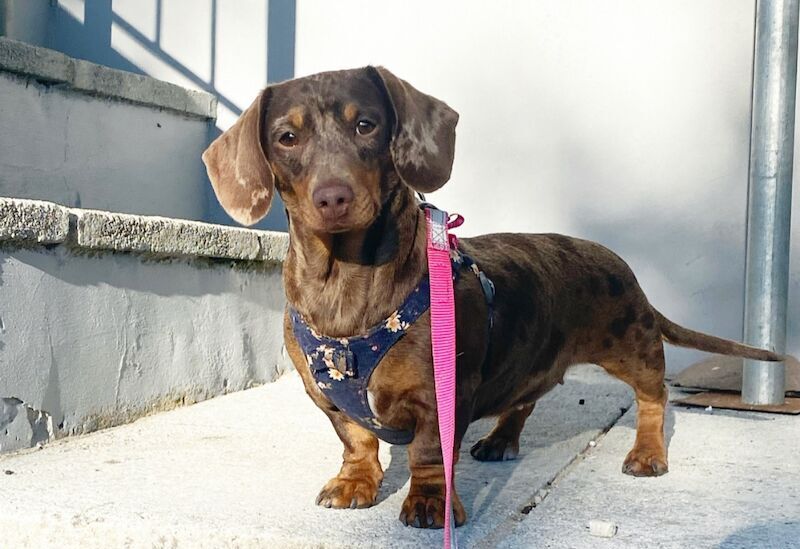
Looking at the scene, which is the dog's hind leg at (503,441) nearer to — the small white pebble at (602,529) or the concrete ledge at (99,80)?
the small white pebble at (602,529)

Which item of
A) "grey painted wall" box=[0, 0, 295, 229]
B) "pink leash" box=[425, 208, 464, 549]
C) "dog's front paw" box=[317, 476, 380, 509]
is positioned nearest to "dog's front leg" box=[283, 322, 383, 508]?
"dog's front paw" box=[317, 476, 380, 509]

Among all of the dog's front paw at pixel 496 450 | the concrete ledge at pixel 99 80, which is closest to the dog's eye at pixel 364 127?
the dog's front paw at pixel 496 450

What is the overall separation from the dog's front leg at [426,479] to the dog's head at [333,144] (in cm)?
51

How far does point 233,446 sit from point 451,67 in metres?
2.36

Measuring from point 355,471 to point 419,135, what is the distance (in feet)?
2.84

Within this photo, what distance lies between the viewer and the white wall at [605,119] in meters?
4.04

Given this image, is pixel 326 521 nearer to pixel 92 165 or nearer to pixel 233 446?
pixel 233 446

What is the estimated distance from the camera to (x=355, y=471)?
2322 mm

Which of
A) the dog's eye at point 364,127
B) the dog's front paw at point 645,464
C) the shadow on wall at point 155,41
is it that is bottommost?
the dog's front paw at point 645,464

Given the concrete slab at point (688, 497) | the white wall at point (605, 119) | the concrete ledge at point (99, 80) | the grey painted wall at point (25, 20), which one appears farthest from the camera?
the grey painted wall at point (25, 20)

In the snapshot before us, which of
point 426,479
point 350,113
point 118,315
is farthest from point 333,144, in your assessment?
point 118,315

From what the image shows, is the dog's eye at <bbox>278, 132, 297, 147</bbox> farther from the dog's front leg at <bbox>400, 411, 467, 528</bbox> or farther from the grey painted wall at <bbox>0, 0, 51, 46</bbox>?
the grey painted wall at <bbox>0, 0, 51, 46</bbox>

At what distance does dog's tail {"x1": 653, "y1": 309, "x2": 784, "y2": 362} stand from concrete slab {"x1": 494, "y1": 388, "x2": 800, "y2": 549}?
307mm

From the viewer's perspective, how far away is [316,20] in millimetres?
4695
